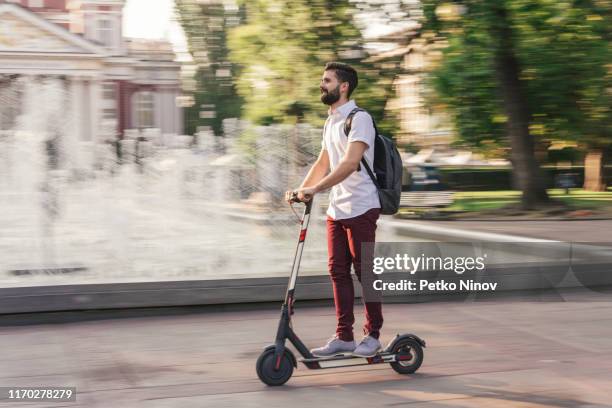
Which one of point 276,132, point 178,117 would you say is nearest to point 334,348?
point 276,132

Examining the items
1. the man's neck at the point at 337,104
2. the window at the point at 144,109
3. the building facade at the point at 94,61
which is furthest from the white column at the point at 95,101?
the man's neck at the point at 337,104

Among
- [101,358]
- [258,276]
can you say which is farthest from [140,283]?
[101,358]

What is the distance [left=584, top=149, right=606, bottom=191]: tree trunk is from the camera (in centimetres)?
4164

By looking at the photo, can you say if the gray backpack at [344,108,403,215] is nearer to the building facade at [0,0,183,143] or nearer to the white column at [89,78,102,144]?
the building facade at [0,0,183,143]

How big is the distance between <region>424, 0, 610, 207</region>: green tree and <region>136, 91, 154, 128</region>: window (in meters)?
40.5

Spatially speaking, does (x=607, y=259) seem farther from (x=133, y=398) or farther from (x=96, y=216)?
(x=133, y=398)

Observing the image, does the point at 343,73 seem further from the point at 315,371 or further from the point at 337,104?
the point at 315,371

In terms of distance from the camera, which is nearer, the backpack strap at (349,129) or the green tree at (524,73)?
the backpack strap at (349,129)

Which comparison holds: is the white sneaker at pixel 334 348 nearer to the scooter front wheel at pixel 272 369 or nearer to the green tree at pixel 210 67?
the scooter front wheel at pixel 272 369

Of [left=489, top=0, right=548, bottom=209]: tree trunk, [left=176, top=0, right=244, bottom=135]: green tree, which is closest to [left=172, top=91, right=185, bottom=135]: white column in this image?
[left=176, top=0, right=244, bottom=135]: green tree

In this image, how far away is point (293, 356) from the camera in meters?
5.19

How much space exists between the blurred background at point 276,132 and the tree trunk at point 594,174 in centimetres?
13

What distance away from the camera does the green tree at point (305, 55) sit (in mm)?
20469

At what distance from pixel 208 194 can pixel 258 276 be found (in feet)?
6.19
